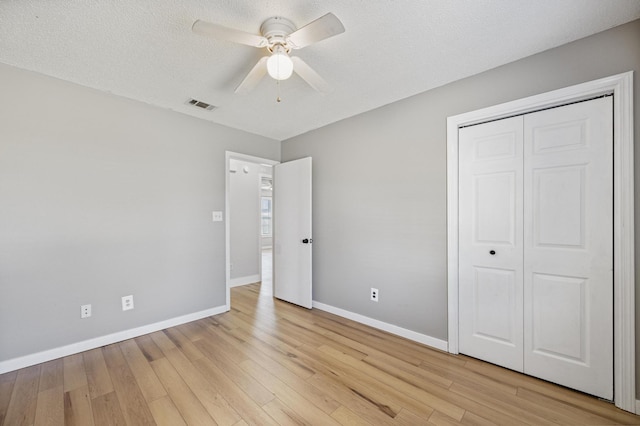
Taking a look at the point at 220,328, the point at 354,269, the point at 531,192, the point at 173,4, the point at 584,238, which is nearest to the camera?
the point at 173,4

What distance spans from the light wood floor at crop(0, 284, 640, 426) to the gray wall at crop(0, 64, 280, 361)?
39 centimetres

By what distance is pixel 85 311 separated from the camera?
7.93 feet

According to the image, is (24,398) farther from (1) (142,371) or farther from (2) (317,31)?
(2) (317,31)

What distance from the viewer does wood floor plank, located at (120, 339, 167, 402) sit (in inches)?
72.3

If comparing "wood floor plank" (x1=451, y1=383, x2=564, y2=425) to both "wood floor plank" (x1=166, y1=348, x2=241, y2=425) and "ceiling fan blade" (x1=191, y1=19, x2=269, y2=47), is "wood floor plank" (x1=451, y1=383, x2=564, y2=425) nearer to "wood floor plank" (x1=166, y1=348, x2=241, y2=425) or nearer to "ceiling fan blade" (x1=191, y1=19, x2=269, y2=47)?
"wood floor plank" (x1=166, y1=348, x2=241, y2=425)

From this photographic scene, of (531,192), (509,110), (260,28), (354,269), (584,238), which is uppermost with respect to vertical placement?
(260,28)

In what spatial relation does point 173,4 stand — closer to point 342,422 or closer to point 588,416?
point 342,422

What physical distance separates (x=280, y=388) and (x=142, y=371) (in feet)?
3.82

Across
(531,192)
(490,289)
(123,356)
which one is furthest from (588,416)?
(123,356)

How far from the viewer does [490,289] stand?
2.21m

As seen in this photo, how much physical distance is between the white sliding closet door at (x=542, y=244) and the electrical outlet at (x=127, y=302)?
127 inches

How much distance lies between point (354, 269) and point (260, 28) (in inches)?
99.3

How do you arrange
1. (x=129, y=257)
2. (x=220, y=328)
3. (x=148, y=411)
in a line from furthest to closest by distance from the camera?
(x=220, y=328) → (x=129, y=257) → (x=148, y=411)

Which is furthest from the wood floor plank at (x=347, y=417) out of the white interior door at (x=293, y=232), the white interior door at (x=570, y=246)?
the white interior door at (x=293, y=232)
